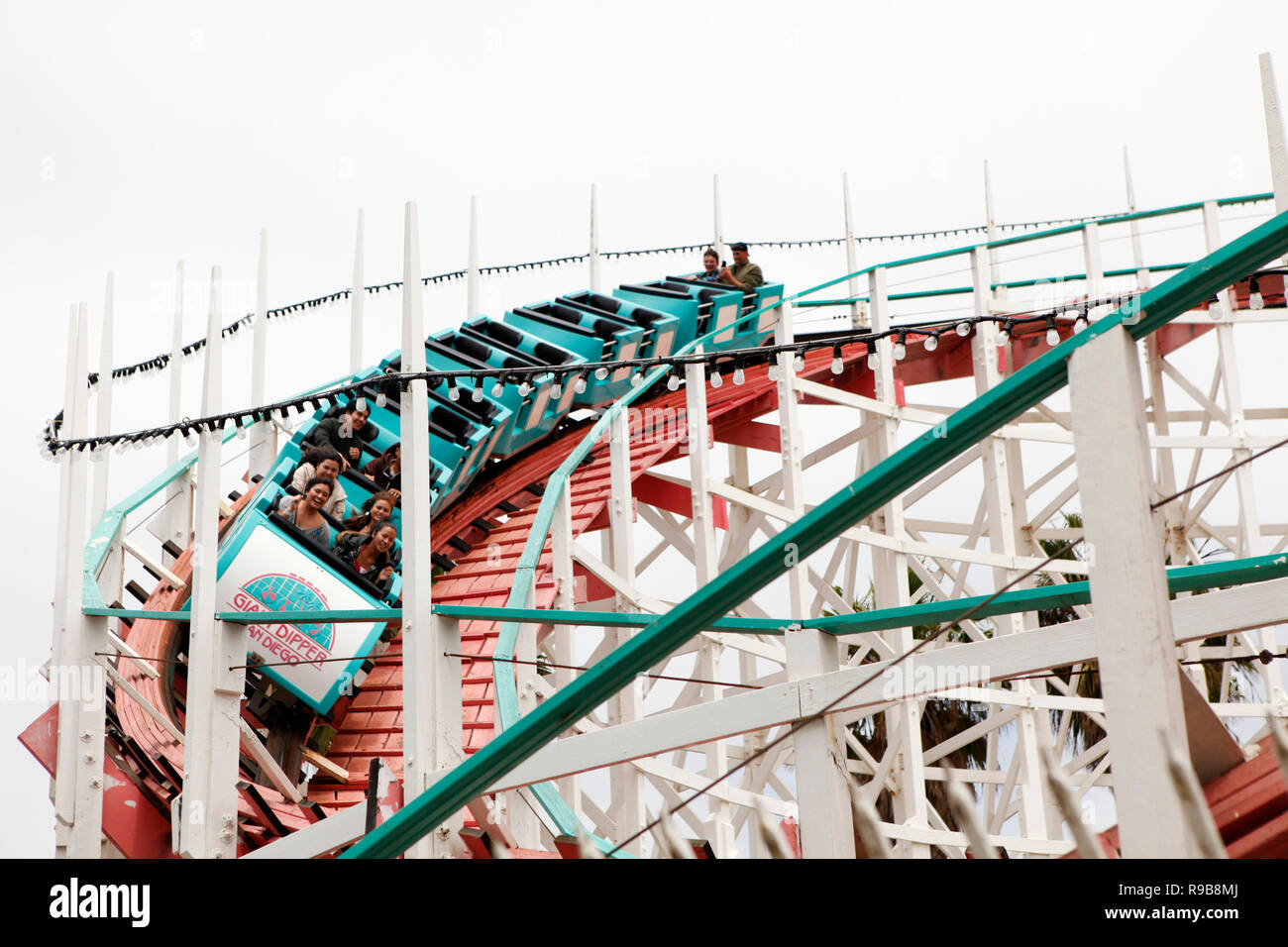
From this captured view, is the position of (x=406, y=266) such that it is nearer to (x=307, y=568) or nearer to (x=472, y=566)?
(x=307, y=568)

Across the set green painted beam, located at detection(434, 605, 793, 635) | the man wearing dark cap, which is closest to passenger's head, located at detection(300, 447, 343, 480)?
green painted beam, located at detection(434, 605, 793, 635)

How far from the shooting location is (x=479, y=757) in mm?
2455

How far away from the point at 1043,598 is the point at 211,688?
4266 millimetres

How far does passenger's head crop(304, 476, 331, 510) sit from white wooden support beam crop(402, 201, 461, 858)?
93.6 inches

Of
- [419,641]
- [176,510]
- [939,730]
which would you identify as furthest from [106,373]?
[939,730]

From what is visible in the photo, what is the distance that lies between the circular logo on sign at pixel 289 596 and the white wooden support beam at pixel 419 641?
1.88m

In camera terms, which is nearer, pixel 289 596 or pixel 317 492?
pixel 289 596

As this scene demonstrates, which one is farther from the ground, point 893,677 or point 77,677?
point 77,677

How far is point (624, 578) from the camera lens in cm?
716

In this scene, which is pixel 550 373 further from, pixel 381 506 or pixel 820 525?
pixel 820 525

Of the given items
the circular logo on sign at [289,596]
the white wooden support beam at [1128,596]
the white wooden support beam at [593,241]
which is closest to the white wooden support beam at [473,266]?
the white wooden support beam at [593,241]

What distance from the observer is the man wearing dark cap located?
11359mm

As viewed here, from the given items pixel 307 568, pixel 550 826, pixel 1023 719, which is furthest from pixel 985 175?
pixel 550 826

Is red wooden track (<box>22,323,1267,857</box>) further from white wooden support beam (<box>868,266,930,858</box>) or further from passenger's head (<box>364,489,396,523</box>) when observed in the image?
white wooden support beam (<box>868,266,930,858</box>)
